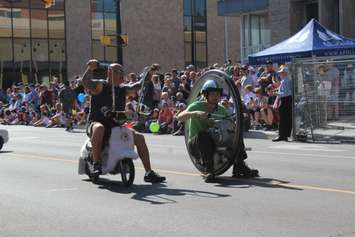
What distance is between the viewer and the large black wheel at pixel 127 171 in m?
9.52

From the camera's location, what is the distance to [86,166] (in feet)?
33.7

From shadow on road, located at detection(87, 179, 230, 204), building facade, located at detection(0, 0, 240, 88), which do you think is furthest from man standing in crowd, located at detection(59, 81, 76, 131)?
building facade, located at detection(0, 0, 240, 88)

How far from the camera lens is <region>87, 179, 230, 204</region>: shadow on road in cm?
858

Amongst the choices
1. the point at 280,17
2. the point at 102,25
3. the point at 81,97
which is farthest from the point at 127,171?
the point at 102,25

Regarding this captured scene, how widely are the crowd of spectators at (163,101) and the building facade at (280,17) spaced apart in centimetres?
926

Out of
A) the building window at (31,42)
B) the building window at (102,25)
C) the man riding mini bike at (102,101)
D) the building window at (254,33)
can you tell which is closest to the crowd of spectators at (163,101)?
the man riding mini bike at (102,101)

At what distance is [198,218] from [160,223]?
45cm

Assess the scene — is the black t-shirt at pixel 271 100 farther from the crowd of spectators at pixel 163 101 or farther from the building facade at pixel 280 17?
the building facade at pixel 280 17

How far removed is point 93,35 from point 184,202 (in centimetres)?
4815

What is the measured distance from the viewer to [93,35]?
181ft

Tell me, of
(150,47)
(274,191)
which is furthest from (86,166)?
(150,47)

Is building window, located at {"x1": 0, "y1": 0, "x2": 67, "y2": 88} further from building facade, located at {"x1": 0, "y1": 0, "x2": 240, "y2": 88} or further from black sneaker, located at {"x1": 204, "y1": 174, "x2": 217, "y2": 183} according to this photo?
black sneaker, located at {"x1": 204, "y1": 174, "x2": 217, "y2": 183}

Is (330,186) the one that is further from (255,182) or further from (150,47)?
(150,47)

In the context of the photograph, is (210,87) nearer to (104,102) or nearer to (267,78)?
(104,102)
